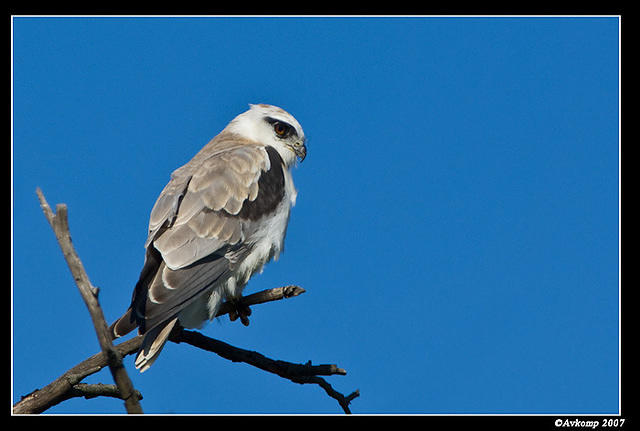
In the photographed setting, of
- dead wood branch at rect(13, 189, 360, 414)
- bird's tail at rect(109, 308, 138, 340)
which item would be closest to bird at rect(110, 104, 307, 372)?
bird's tail at rect(109, 308, 138, 340)

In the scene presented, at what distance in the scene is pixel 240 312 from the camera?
586cm

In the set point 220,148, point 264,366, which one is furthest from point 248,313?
point 220,148

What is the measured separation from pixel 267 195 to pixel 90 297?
3330mm

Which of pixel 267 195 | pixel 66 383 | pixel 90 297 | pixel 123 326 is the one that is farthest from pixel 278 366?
pixel 90 297

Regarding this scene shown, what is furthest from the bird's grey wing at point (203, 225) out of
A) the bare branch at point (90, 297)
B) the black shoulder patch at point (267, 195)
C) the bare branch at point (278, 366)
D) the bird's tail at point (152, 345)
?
the bare branch at point (90, 297)

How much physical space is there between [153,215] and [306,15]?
8.24 ft

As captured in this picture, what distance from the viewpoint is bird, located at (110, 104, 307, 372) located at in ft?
16.1

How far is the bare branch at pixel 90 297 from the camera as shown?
2.65 meters

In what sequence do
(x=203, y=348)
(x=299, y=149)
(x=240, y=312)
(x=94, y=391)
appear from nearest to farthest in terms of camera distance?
(x=94, y=391) → (x=203, y=348) → (x=240, y=312) → (x=299, y=149)

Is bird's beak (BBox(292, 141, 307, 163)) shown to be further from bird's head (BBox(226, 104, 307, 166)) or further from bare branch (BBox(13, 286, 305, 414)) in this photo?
bare branch (BBox(13, 286, 305, 414))

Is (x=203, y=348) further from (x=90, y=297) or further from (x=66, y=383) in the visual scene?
(x=90, y=297)

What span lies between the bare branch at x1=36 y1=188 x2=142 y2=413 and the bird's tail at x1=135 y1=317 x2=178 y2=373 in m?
1.99

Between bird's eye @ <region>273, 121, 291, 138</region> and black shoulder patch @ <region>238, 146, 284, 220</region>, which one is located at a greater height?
bird's eye @ <region>273, 121, 291, 138</region>

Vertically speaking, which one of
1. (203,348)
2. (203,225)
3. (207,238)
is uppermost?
(203,225)
